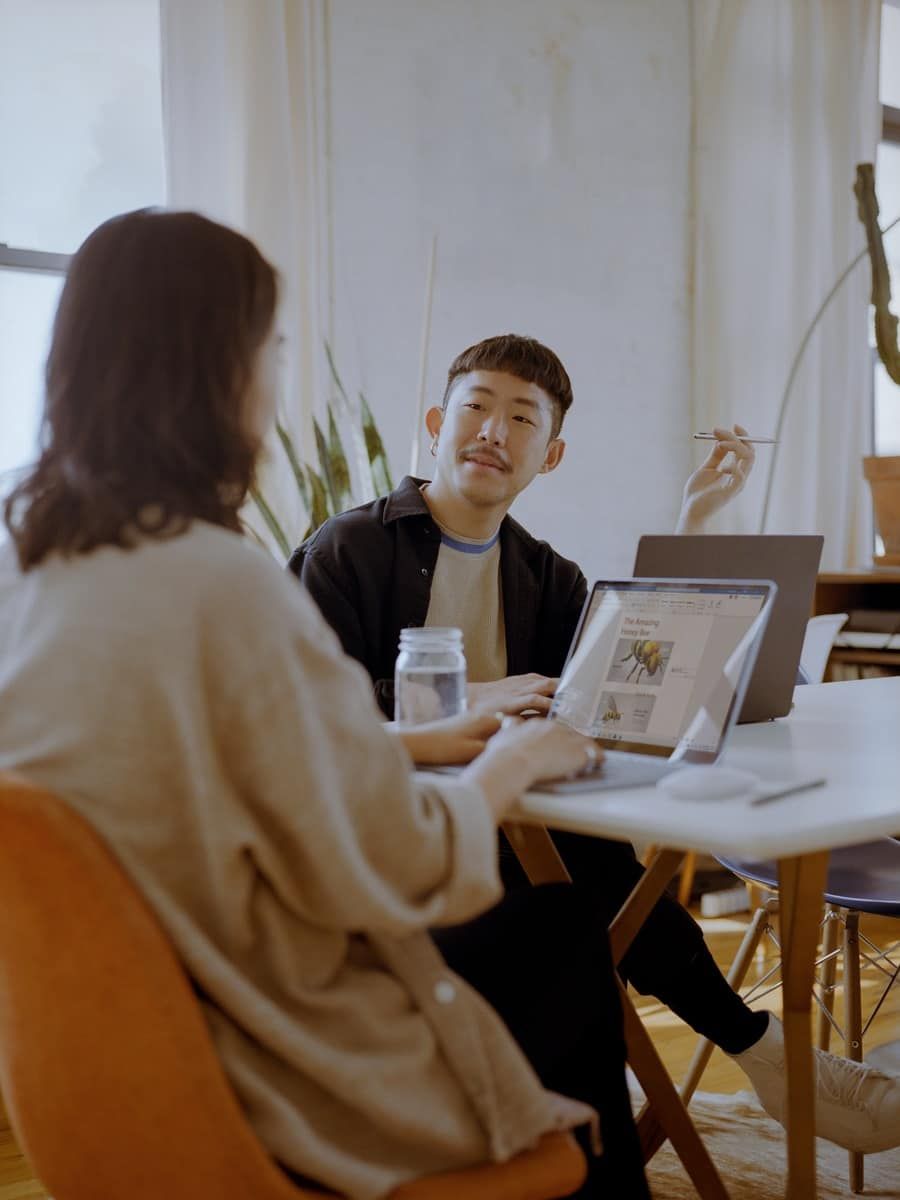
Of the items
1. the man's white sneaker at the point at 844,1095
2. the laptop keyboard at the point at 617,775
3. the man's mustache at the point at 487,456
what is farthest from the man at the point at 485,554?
the laptop keyboard at the point at 617,775

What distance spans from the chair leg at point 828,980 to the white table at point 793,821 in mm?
603

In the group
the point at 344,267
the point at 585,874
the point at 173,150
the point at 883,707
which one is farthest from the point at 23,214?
the point at 883,707

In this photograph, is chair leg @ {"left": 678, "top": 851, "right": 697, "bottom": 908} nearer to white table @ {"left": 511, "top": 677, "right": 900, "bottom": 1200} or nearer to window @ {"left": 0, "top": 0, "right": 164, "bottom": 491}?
white table @ {"left": 511, "top": 677, "right": 900, "bottom": 1200}

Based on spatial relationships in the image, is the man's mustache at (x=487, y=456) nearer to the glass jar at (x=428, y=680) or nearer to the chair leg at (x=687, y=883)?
the glass jar at (x=428, y=680)

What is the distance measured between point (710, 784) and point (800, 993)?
0.28 meters

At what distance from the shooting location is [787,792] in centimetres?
117

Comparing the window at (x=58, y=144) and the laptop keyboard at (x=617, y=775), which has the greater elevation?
the window at (x=58, y=144)

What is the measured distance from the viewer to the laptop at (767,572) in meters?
1.63

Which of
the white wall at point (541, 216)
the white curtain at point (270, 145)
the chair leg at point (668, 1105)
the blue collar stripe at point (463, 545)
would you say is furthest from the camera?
the white wall at point (541, 216)

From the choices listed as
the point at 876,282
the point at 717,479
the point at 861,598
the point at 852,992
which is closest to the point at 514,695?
the point at 717,479

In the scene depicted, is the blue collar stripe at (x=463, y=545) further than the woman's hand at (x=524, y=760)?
Yes

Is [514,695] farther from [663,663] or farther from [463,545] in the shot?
[463,545]

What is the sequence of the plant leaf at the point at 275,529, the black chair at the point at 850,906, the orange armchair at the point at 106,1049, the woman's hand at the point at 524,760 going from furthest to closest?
the plant leaf at the point at 275,529
the black chair at the point at 850,906
the woman's hand at the point at 524,760
the orange armchair at the point at 106,1049

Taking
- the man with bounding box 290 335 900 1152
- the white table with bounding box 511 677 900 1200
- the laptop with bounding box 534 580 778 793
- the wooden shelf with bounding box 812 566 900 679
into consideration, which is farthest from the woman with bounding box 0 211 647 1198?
the wooden shelf with bounding box 812 566 900 679
